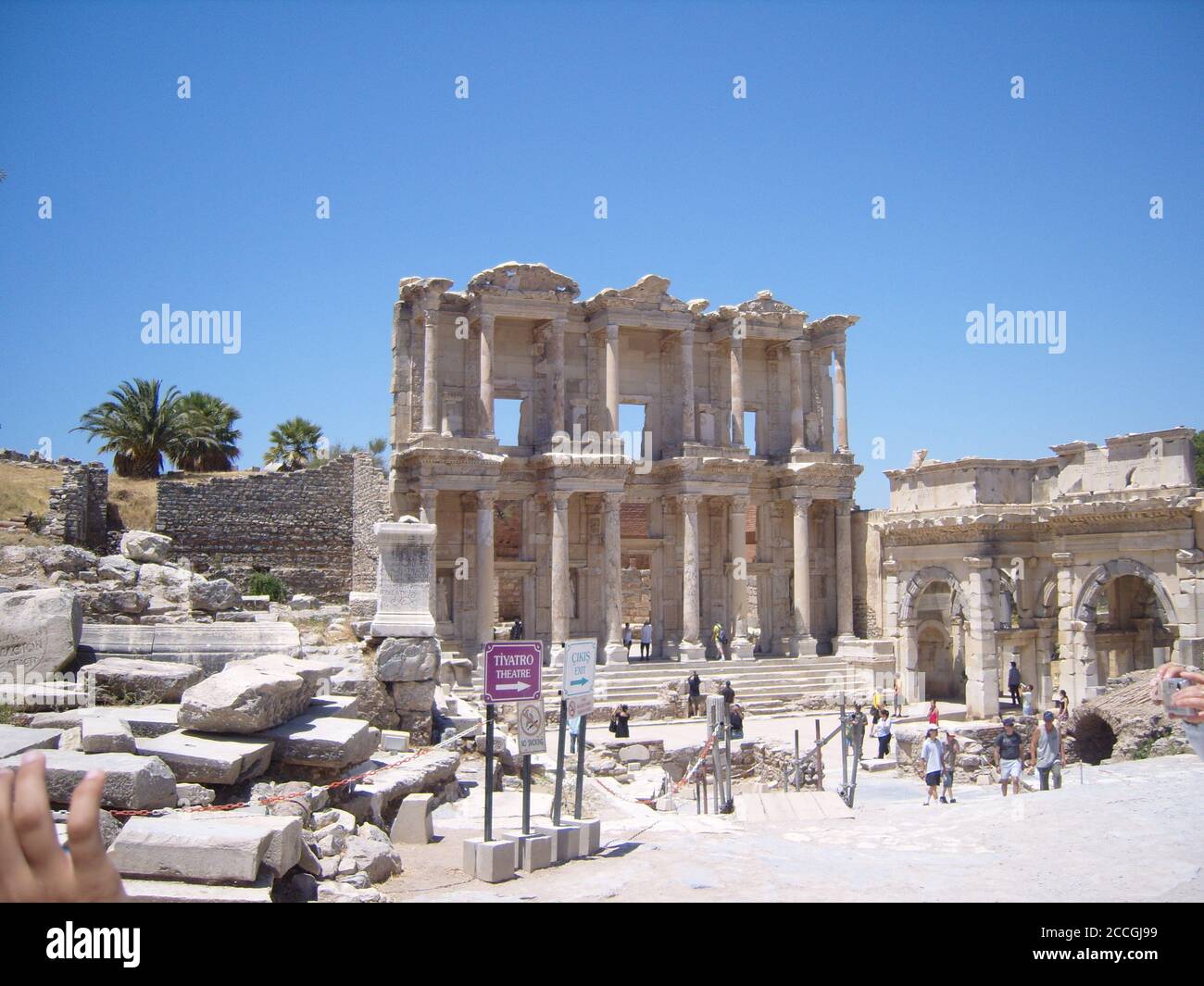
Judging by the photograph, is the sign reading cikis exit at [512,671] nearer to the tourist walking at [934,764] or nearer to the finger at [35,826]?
the finger at [35,826]

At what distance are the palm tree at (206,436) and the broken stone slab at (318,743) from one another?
34770 mm

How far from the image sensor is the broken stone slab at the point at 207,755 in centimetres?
909

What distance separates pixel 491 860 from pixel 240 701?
2900 millimetres

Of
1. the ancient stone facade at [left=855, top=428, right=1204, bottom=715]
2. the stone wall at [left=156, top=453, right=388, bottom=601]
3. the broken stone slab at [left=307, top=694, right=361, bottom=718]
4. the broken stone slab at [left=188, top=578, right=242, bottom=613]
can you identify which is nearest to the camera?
the broken stone slab at [left=307, top=694, right=361, bottom=718]

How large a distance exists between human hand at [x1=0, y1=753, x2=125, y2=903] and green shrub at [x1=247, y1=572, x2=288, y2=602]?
3435 centimetres

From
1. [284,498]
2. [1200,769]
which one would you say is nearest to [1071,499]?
[1200,769]

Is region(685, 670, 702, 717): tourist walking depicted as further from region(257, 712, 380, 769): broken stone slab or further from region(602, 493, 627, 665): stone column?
region(257, 712, 380, 769): broken stone slab

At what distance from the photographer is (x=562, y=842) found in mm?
9797

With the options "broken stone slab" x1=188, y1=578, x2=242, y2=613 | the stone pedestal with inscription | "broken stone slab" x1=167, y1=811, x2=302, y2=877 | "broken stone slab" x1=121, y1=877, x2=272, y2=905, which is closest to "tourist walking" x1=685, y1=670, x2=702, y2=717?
"broken stone slab" x1=188, y1=578, x2=242, y2=613

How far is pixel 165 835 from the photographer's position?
668 centimetres

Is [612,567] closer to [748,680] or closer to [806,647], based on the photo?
[748,680]

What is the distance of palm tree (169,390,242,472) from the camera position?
1667 inches
